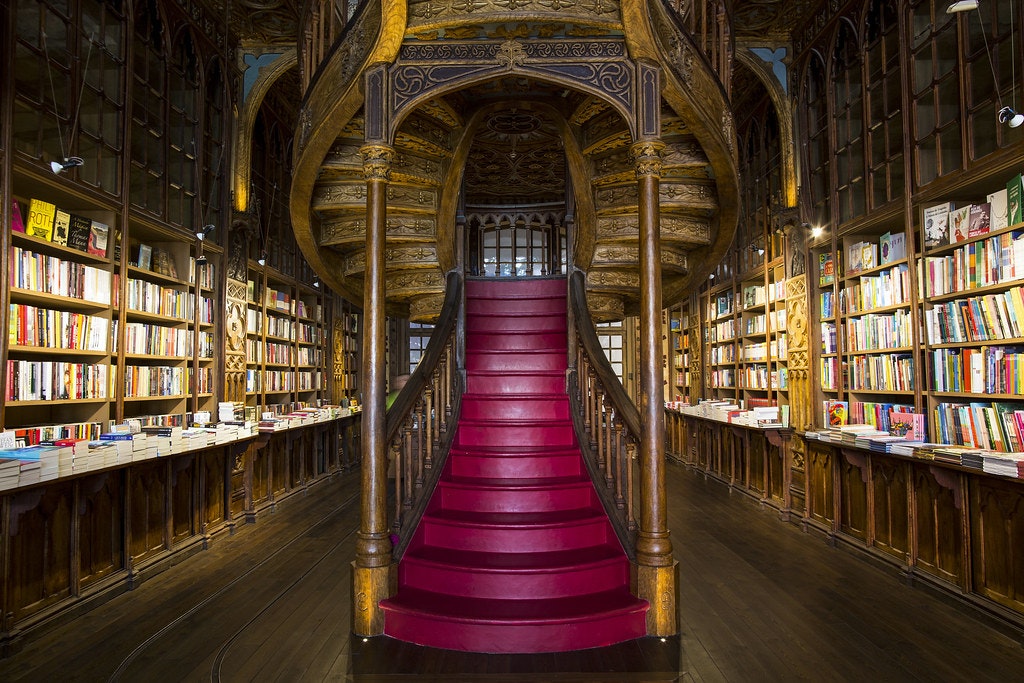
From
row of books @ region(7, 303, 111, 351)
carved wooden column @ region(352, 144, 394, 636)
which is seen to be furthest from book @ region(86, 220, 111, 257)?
carved wooden column @ region(352, 144, 394, 636)

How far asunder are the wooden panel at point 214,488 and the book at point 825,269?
541cm

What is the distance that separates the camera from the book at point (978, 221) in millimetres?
3721

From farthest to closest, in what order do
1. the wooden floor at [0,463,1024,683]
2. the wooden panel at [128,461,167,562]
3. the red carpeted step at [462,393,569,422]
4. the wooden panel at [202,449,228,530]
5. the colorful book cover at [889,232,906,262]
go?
1. the wooden panel at [202,449,228,530]
2. the red carpeted step at [462,393,569,422]
3. the colorful book cover at [889,232,906,262]
4. the wooden panel at [128,461,167,562]
5. the wooden floor at [0,463,1024,683]

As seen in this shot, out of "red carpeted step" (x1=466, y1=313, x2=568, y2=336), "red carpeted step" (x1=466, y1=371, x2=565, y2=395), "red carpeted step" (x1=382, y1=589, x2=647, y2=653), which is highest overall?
"red carpeted step" (x1=466, y1=313, x2=568, y2=336)

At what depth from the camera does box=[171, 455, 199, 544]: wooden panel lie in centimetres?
470

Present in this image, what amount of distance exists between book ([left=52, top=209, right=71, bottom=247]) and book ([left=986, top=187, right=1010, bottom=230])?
5425 mm

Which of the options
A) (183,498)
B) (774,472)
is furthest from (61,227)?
(774,472)

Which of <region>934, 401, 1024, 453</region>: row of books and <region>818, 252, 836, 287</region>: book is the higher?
<region>818, 252, 836, 287</region>: book

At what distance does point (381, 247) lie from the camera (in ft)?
11.3

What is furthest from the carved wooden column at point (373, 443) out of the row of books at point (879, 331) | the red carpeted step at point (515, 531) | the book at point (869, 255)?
the book at point (869, 255)

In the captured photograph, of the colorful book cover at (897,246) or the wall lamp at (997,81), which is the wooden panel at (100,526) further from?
the colorful book cover at (897,246)

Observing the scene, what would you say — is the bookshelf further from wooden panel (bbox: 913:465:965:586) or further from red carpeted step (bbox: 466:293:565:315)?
red carpeted step (bbox: 466:293:565:315)

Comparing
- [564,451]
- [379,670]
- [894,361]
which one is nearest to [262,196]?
[564,451]

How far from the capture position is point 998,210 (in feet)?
11.8
